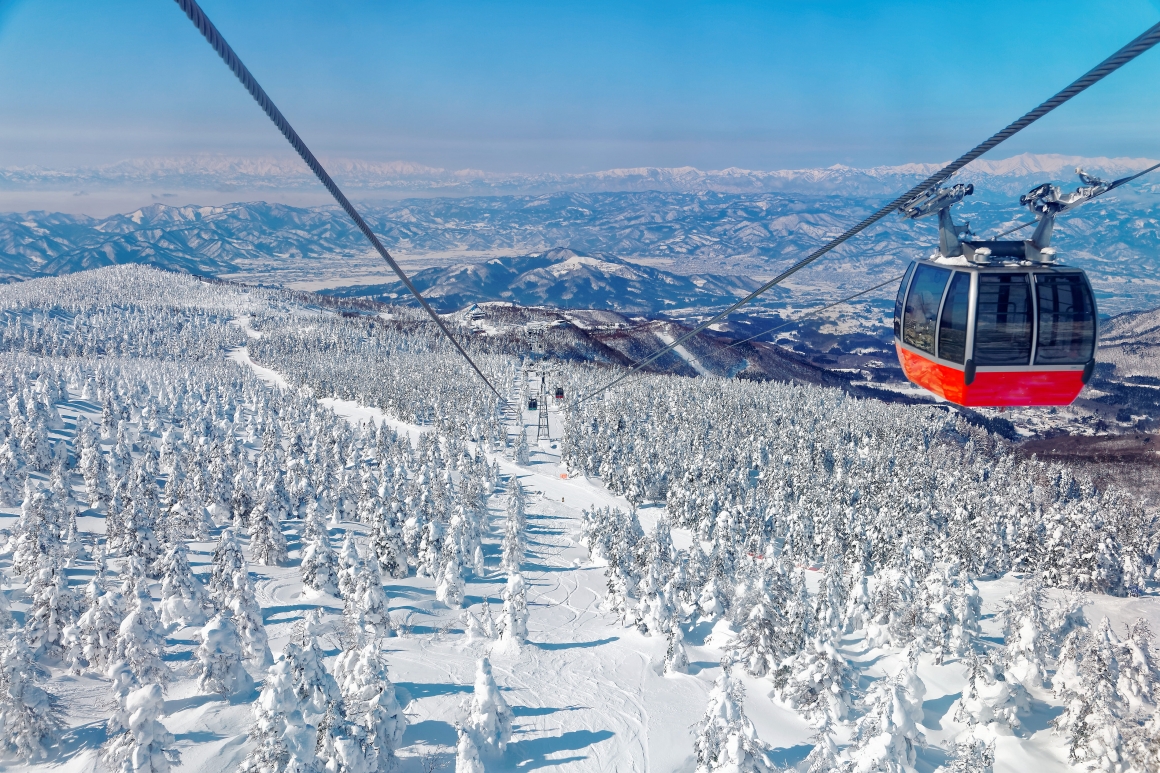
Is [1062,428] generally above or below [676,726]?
below

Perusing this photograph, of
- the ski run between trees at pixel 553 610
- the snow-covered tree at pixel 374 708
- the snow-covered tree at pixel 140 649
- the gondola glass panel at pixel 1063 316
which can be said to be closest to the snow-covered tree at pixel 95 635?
the ski run between trees at pixel 553 610

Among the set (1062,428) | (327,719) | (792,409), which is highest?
(327,719)

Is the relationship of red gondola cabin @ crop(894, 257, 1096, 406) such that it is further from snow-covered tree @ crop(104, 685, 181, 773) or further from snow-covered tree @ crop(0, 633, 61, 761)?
snow-covered tree @ crop(0, 633, 61, 761)

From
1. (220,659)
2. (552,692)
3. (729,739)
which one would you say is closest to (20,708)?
(220,659)

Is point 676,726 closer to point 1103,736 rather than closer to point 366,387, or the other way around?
point 1103,736

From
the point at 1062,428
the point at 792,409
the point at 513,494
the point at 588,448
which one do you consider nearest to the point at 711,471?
the point at 588,448

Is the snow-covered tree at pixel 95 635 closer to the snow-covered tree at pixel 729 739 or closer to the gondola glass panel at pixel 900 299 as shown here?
the snow-covered tree at pixel 729 739

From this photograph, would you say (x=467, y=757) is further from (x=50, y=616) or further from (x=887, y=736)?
(x=50, y=616)
